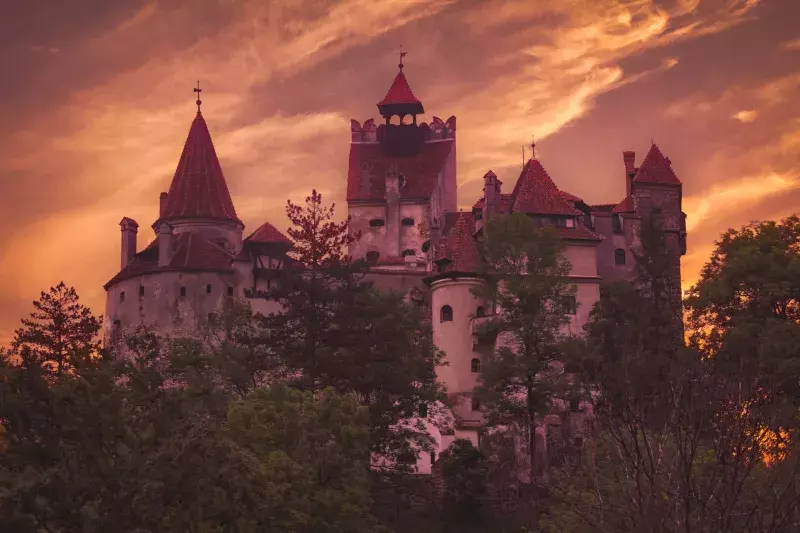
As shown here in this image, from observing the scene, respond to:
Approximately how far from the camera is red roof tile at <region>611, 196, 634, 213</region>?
247 feet

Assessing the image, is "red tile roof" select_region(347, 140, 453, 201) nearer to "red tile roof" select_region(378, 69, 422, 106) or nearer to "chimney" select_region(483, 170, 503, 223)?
"red tile roof" select_region(378, 69, 422, 106)

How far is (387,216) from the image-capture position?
8269cm

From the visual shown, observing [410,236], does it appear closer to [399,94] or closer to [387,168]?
[387,168]

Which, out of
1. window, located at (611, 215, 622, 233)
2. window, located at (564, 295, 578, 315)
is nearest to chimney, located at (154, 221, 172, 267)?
window, located at (611, 215, 622, 233)

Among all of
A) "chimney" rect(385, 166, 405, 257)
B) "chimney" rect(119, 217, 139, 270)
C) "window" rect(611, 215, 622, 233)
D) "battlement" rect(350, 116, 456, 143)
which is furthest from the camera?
"battlement" rect(350, 116, 456, 143)

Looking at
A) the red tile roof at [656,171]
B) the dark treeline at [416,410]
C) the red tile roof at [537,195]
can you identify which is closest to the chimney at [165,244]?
the dark treeline at [416,410]

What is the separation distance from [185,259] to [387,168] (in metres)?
16.3

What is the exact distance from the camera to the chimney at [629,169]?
261 feet

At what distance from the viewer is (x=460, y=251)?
64.6 metres

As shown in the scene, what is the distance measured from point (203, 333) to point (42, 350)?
9296 millimetres

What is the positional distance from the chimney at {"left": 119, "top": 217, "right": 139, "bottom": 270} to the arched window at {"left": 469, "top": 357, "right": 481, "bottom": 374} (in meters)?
27.1

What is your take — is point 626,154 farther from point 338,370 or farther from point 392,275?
point 338,370

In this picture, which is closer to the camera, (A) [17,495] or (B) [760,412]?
(A) [17,495]

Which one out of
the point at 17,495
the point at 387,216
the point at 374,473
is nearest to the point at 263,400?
the point at 374,473
